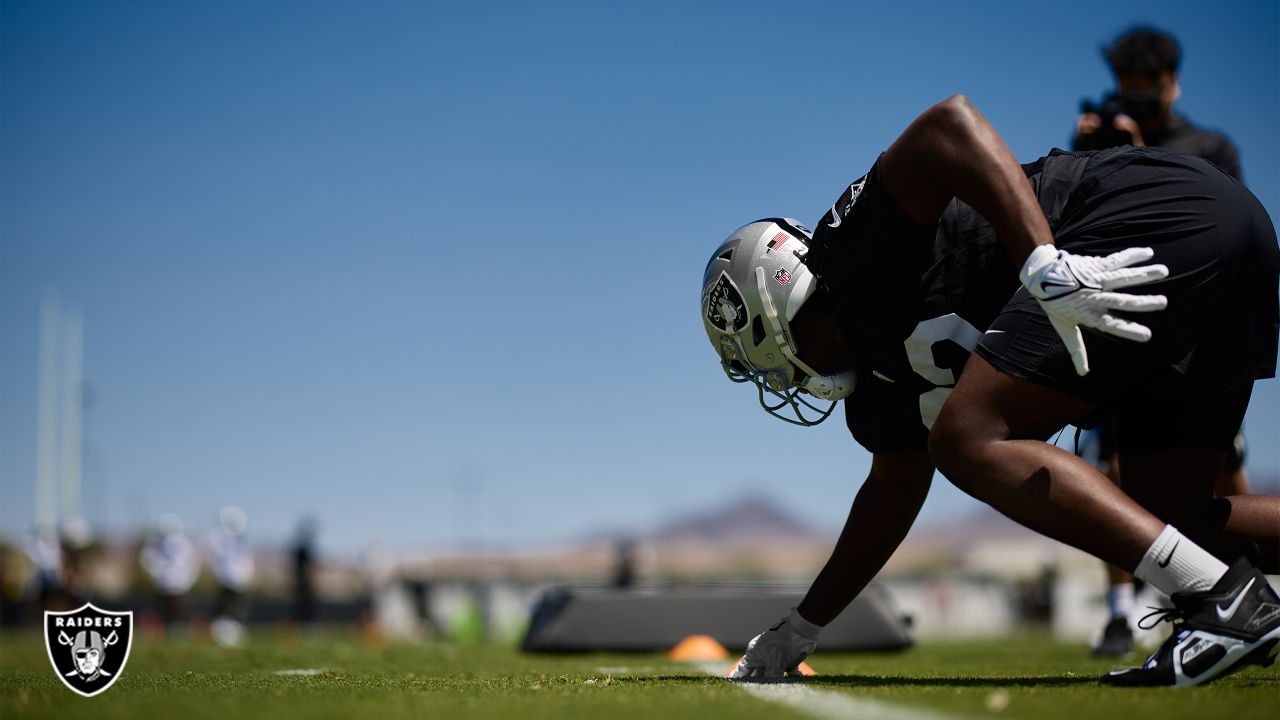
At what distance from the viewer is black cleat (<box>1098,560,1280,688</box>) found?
312 centimetres

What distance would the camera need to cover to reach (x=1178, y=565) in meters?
3.18

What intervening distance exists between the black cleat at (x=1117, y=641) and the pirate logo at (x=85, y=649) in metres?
4.95

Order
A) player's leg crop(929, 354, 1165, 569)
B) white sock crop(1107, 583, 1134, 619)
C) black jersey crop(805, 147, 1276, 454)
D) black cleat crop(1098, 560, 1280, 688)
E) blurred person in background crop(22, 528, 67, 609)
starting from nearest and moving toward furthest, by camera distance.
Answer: black cleat crop(1098, 560, 1280, 688), player's leg crop(929, 354, 1165, 569), black jersey crop(805, 147, 1276, 454), white sock crop(1107, 583, 1134, 619), blurred person in background crop(22, 528, 67, 609)

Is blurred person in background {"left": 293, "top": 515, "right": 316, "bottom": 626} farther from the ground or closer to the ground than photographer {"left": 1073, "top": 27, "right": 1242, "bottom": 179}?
closer to the ground

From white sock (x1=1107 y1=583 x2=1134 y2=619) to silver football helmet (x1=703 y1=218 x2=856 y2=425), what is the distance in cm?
347

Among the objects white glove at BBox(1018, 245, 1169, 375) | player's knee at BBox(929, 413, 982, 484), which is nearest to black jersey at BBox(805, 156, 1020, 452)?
player's knee at BBox(929, 413, 982, 484)

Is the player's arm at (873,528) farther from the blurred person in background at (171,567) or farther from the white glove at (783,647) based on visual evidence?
the blurred person in background at (171,567)

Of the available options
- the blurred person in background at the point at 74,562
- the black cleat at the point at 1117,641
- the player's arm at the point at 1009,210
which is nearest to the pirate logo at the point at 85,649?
the player's arm at the point at 1009,210

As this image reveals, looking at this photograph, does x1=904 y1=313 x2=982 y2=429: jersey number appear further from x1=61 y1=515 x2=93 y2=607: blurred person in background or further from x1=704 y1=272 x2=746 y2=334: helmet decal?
x1=61 y1=515 x2=93 y2=607: blurred person in background

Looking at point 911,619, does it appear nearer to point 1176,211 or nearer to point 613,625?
point 613,625

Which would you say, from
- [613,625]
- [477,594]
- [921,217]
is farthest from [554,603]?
[477,594]

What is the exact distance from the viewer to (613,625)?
8094 millimetres

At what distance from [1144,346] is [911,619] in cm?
484

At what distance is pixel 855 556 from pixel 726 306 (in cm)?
102
